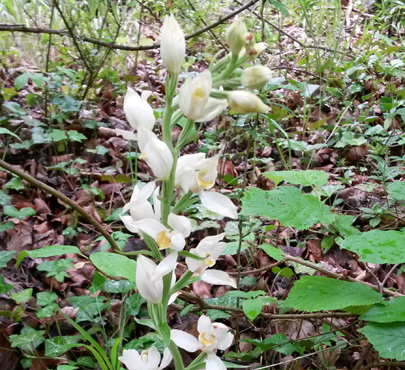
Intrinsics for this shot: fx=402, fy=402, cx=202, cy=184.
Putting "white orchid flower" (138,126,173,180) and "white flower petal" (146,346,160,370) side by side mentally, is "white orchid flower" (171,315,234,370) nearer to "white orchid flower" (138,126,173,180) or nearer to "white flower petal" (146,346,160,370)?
→ "white flower petal" (146,346,160,370)

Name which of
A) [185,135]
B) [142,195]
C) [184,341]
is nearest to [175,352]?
[184,341]

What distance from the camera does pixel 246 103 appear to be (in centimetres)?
84

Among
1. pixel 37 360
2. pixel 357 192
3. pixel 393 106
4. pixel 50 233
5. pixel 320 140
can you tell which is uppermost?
pixel 393 106

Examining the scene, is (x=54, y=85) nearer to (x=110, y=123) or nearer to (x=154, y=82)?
(x=110, y=123)

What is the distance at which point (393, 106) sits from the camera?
2512mm

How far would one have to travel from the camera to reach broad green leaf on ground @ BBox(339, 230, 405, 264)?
1133mm

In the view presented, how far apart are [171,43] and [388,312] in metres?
0.90

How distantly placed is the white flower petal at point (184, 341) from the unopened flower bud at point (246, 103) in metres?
0.57

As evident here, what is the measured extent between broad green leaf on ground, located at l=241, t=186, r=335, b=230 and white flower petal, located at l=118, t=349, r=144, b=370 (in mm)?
586

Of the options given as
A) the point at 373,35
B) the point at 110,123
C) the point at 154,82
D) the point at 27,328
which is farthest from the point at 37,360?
the point at 373,35

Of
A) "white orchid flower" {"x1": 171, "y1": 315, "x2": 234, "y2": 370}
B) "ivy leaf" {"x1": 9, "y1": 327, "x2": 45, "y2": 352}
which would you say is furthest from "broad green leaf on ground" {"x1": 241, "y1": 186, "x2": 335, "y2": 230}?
"ivy leaf" {"x1": 9, "y1": 327, "x2": 45, "y2": 352}

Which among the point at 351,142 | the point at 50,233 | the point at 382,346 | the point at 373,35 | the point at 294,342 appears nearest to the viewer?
the point at 382,346

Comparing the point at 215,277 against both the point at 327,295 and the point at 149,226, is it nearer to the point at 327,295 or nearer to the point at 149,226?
the point at 149,226

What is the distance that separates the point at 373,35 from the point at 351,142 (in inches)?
113
